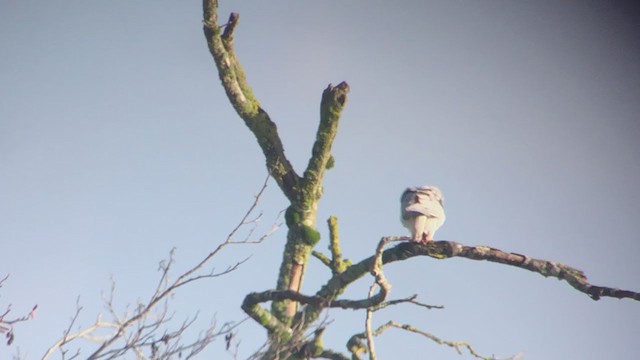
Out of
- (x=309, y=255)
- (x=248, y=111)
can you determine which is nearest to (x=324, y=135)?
(x=248, y=111)

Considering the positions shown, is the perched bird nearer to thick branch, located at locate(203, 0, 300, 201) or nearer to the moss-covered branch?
the moss-covered branch

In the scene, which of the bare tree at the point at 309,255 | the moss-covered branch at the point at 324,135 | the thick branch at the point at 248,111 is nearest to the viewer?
the bare tree at the point at 309,255

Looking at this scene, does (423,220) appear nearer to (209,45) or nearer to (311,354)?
(311,354)

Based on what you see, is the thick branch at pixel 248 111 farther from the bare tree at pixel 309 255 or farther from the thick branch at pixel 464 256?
the thick branch at pixel 464 256

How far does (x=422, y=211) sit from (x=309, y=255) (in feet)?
3.80

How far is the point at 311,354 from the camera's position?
4012mm

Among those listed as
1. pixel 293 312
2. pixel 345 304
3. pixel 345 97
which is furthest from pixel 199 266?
pixel 345 97

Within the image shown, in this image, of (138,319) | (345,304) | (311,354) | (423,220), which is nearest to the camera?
(138,319)

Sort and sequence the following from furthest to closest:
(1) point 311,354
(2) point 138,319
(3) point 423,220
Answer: (3) point 423,220 → (1) point 311,354 → (2) point 138,319

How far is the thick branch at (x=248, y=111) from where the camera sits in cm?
441

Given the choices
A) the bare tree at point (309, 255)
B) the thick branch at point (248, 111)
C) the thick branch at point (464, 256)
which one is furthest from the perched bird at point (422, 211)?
the thick branch at point (248, 111)

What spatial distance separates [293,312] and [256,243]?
1.03m

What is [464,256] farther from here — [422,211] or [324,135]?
[324,135]

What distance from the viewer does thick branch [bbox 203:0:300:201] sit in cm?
441
